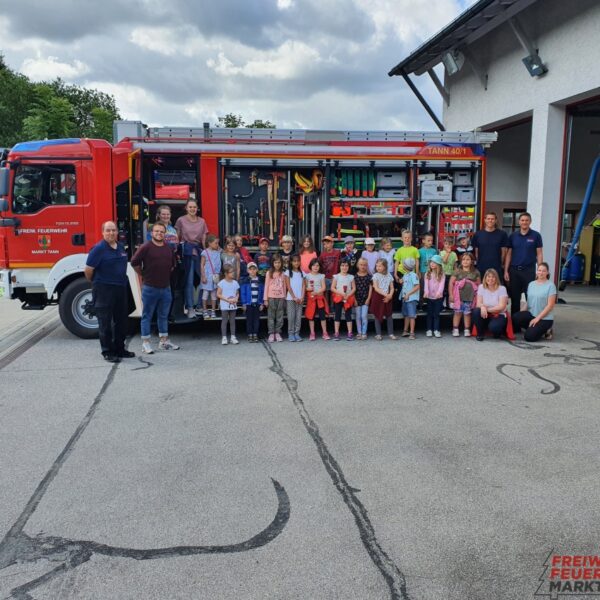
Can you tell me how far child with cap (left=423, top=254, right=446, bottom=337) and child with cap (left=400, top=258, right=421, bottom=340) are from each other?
177 mm

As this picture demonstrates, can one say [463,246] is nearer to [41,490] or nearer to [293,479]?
[293,479]

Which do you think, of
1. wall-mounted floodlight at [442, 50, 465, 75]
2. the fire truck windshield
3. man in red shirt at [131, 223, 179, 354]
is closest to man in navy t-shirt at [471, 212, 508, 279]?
man in red shirt at [131, 223, 179, 354]

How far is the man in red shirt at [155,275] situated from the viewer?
25.1 feet

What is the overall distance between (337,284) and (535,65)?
758 centimetres

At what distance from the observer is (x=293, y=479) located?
4012 millimetres

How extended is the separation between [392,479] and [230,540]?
133cm

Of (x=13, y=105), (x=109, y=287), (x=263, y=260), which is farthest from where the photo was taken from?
(x=13, y=105)

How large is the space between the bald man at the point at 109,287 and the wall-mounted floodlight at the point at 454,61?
11499mm

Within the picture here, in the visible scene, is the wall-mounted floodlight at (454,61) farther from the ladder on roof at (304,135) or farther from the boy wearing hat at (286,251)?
the boy wearing hat at (286,251)

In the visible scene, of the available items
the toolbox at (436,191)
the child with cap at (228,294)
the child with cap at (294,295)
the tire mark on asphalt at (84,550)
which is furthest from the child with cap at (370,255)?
the tire mark on asphalt at (84,550)

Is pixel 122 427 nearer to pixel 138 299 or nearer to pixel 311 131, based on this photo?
pixel 138 299

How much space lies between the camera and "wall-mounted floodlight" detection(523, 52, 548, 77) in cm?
1211

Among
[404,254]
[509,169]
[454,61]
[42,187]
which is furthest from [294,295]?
[509,169]

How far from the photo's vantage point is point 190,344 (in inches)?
334
